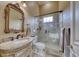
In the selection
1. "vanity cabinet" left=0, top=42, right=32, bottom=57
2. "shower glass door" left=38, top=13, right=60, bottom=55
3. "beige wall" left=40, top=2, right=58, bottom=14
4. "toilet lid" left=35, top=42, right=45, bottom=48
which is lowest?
"vanity cabinet" left=0, top=42, right=32, bottom=57

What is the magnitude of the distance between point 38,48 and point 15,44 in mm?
260

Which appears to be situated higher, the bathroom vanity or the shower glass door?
the shower glass door

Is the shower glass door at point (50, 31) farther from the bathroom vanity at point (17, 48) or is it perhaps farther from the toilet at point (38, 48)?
the bathroom vanity at point (17, 48)

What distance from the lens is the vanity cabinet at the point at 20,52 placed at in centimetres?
113

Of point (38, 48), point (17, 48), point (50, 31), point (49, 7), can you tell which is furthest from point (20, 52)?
point (49, 7)

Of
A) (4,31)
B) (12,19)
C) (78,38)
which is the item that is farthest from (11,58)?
(78,38)

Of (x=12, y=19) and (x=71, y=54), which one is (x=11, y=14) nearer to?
(x=12, y=19)

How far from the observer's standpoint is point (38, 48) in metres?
1.22

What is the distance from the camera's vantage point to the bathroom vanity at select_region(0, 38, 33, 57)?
1.12 metres

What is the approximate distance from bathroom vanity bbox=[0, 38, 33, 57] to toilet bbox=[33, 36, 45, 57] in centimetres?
5

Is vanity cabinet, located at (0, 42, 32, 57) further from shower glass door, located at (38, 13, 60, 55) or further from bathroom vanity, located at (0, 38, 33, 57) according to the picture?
shower glass door, located at (38, 13, 60, 55)

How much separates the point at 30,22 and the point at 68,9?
45 centimetres

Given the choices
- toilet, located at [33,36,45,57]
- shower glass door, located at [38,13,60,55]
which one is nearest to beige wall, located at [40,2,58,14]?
shower glass door, located at [38,13,60,55]

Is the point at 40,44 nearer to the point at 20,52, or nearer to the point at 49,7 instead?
the point at 20,52
